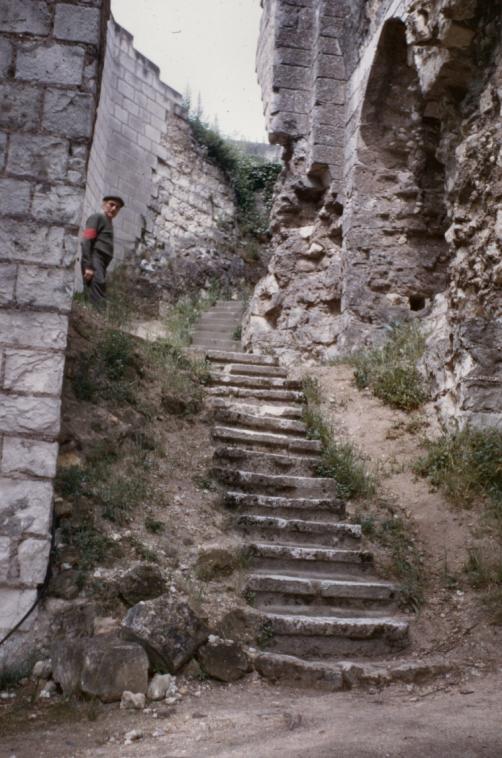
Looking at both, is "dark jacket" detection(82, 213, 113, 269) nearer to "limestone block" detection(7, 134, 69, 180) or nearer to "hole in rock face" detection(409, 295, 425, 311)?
"hole in rock face" detection(409, 295, 425, 311)

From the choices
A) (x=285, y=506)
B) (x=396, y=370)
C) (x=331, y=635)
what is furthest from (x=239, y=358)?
(x=331, y=635)

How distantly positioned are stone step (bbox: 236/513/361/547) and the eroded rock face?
4.55ft

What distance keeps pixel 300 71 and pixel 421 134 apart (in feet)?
7.58

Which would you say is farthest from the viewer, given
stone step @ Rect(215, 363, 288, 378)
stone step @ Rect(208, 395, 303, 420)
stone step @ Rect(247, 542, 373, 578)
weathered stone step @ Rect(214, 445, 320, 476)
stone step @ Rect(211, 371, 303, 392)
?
stone step @ Rect(215, 363, 288, 378)

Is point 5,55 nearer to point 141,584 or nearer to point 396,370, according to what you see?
point 141,584

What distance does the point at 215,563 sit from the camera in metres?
4.60

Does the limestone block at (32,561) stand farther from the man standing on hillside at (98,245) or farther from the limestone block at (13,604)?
the man standing on hillside at (98,245)

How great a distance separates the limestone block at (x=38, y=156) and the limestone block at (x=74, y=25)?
1.94 ft

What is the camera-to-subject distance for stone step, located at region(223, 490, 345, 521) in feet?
17.6

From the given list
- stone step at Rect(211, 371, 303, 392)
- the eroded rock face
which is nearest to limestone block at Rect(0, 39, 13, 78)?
stone step at Rect(211, 371, 303, 392)

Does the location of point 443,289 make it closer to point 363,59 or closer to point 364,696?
point 363,59

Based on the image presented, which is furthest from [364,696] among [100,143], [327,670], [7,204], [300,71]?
[100,143]

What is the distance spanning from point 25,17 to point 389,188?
5.97 metres

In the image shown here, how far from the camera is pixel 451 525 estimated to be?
5227mm
